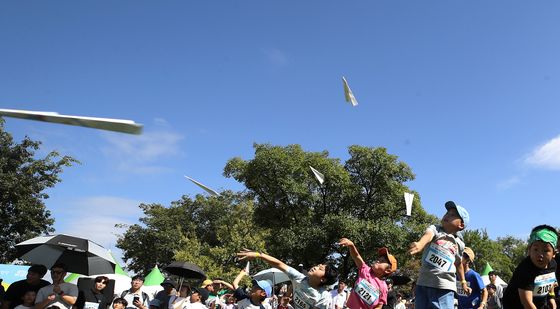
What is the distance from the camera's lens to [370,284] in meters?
5.41

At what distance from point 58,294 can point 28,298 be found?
0.41 m

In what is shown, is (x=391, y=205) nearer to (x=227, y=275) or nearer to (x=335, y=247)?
(x=335, y=247)

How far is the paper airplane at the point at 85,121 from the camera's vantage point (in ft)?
8.36

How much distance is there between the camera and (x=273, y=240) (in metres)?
32.0

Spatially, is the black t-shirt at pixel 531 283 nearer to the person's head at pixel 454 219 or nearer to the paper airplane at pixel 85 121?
the person's head at pixel 454 219

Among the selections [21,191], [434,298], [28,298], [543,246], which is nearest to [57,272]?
[28,298]

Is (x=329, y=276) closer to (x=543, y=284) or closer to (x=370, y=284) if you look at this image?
(x=370, y=284)

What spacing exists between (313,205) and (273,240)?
3.79m

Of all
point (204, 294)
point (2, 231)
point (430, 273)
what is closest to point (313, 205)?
point (2, 231)

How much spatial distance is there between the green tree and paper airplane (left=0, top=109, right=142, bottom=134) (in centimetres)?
2846

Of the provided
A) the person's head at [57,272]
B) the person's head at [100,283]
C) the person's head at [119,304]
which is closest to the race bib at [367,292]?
the person's head at [119,304]

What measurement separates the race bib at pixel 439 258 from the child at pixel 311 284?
123cm

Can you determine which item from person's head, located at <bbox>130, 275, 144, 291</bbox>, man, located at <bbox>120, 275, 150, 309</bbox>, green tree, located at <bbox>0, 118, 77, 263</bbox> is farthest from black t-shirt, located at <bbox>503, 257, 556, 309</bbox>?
green tree, located at <bbox>0, 118, 77, 263</bbox>

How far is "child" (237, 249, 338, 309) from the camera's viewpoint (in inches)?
210
